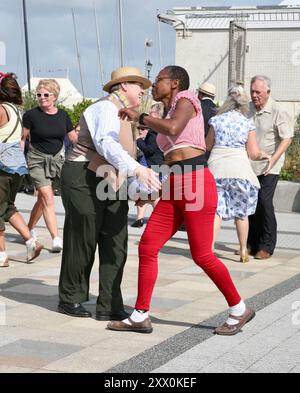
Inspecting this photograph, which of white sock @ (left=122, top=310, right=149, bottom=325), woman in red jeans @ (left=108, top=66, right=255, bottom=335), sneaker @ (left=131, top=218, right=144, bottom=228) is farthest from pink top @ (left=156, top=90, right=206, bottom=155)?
sneaker @ (left=131, top=218, right=144, bottom=228)

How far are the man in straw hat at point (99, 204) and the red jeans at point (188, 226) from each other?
452 millimetres

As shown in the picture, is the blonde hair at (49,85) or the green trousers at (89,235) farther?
the blonde hair at (49,85)

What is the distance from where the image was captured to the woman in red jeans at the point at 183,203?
6.27 m

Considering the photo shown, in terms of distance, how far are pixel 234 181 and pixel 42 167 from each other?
210 centimetres

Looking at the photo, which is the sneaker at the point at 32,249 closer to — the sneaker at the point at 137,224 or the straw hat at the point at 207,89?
the straw hat at the point at 207,89

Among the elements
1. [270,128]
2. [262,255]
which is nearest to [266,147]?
[270,128]

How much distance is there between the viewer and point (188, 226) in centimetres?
634

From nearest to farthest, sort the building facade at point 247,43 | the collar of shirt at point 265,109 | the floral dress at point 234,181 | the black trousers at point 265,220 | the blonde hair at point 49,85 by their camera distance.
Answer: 1. the floral dress at point 234,181
2. the blonde hair at point 49,85
3. the collar of shirt at point 265,109
4. the black trousers at point 265,220
5. the building facade at point 247,43

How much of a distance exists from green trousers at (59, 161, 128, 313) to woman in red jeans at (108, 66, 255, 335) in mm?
474

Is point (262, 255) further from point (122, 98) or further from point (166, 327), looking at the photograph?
point (122, 98)

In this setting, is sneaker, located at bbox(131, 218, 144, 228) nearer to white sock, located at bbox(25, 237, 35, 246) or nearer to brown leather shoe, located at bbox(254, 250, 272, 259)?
brown leather shoe, located at bbox(254, 250, 272, 259)

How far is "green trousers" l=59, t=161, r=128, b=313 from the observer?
6.77 meters

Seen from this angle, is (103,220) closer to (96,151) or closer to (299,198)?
(96,151)

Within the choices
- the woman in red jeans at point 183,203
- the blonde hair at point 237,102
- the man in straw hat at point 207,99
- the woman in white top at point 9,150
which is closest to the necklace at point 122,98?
the woman in red jeans at point 183,203
